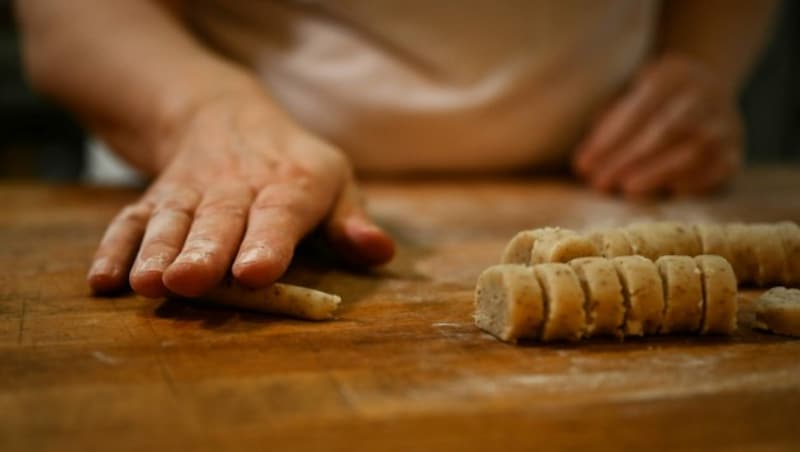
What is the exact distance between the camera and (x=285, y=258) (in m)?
1.69

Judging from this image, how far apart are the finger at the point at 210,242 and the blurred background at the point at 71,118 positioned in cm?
287

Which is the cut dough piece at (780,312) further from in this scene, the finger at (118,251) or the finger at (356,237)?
the finger at (118,251)

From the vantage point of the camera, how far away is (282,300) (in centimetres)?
164

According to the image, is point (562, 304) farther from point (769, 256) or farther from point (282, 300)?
point (769, 256)

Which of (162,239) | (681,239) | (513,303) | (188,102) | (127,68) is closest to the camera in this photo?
(513,303)

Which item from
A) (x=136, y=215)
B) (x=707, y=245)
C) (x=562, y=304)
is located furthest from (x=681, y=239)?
(x=136, y=215)

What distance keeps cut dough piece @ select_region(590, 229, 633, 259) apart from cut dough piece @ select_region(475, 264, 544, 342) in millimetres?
246

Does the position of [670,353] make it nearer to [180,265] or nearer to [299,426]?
[299,426]

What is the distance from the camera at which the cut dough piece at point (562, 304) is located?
1.51 metres

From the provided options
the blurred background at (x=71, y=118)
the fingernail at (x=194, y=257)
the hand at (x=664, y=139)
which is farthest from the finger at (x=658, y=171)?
the blurred background at (x=71, y=118)

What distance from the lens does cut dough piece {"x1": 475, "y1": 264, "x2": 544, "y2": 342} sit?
151cm

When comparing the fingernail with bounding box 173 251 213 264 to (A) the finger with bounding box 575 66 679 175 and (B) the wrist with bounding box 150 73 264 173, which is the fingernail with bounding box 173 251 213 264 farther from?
A: (A) the finger with bounding box 575 66 679 175

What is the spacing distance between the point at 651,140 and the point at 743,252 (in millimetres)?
1246

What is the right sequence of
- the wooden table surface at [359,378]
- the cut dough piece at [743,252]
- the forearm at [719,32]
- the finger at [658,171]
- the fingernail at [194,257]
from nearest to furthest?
1. the wooden table surface at [359,378]
2. the fingernail at [194,257]
3. the cut dough piece at [743,252]
4. the finger at [658,171]
5. the forearm at [719,32]
